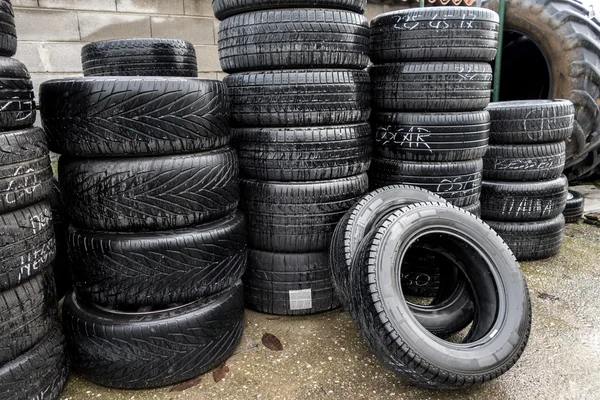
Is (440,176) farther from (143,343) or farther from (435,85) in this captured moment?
(143,343)

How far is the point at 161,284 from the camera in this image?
7.53 ft

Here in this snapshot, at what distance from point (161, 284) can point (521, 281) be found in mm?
1919

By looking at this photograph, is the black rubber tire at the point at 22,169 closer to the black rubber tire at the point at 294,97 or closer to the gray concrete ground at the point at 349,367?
the gray concrete ground at the point at 349,367

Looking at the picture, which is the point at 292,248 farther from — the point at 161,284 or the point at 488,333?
the point at 488,333

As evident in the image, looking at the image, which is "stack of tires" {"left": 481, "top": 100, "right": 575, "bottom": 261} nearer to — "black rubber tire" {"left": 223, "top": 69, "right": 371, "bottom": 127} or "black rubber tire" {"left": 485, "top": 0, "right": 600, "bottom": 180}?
"black rubber tire" {"left": 485, "top": 0, "right": 600, "bottom": 180}

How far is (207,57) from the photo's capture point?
18.9 feet

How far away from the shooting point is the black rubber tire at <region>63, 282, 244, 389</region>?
89.4 inches

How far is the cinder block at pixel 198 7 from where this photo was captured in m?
5.46

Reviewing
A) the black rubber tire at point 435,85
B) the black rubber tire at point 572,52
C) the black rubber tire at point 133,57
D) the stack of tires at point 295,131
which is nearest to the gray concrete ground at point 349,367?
the stack of tires at point 295,131

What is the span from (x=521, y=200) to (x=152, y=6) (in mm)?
4491

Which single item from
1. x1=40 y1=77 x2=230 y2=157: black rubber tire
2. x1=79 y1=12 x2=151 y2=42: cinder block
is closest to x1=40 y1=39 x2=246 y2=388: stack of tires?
x1=40 y1=77 x2=230 y2=157: black rubber tire

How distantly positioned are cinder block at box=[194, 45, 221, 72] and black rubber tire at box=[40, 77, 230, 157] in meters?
3.63

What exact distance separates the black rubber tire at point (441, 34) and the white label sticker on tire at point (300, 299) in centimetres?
176

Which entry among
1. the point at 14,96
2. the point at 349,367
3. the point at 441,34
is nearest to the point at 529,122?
the point at 441,34
